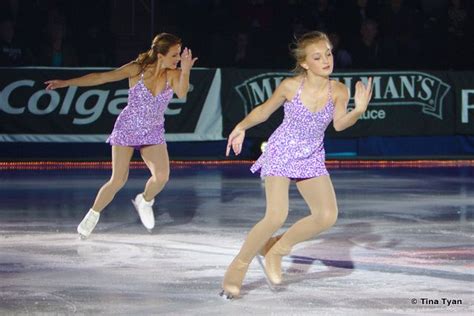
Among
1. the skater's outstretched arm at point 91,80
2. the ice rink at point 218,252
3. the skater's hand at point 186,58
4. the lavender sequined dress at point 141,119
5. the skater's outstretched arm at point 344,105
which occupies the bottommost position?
the ice rink at point 218,252

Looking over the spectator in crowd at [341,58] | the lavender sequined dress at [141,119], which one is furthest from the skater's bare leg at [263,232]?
the spectator in crowd at [341,58]

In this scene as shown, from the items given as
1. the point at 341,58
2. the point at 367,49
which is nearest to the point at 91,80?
the point at 341,58

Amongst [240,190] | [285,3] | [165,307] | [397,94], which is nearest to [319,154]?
[165,307]

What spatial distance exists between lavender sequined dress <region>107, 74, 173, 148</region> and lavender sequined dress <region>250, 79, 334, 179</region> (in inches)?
103

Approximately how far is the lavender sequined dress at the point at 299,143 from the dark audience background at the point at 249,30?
382 inches

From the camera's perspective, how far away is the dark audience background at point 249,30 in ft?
53.4

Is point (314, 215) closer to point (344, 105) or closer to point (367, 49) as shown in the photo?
point (344, 105)

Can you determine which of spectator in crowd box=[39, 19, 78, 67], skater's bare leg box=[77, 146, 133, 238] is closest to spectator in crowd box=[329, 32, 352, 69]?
spectator in crowd box=[39, 19, 78, 67]

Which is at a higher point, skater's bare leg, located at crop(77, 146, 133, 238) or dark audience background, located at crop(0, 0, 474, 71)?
dark audience background, located at crop(0, 0, 474, 71)

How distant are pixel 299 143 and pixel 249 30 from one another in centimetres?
1039

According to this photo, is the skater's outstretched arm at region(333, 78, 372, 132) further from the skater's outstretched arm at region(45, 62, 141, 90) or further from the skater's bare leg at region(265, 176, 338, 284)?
the skater's outstretched arm at region(45, 62, 141, 90)

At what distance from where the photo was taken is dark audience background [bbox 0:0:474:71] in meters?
16.3

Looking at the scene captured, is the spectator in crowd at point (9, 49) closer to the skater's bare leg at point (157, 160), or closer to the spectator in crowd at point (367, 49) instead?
the spectator in crowd at point (367, 49)

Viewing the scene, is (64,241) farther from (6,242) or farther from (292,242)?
(292,242)
